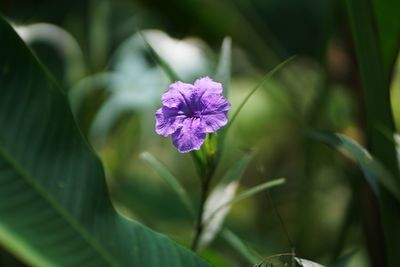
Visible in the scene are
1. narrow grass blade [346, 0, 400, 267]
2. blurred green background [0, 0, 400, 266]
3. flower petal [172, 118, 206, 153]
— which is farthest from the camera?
blurred green background [0, 0, 400, 266]

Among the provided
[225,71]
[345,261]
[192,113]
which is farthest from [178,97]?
[345,261]

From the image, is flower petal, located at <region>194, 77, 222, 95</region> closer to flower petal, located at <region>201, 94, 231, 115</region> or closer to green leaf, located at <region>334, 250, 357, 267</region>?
flower petal, located at <region>201, 94, 231, 115</region>

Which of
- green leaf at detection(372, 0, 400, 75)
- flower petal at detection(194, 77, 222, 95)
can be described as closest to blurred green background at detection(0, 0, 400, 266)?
green leaf at detection(372, 0, 400, 75)

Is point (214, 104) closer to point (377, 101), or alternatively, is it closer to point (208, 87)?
point (208, 87)

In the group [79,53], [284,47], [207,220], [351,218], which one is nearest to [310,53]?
[284,47]

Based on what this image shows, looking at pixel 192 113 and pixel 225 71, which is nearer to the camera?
pixel 192 113

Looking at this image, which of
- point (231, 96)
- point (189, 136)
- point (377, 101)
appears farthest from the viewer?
point (231, 96)

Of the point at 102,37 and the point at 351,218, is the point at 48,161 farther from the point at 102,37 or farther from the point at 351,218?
the point at 102,37
